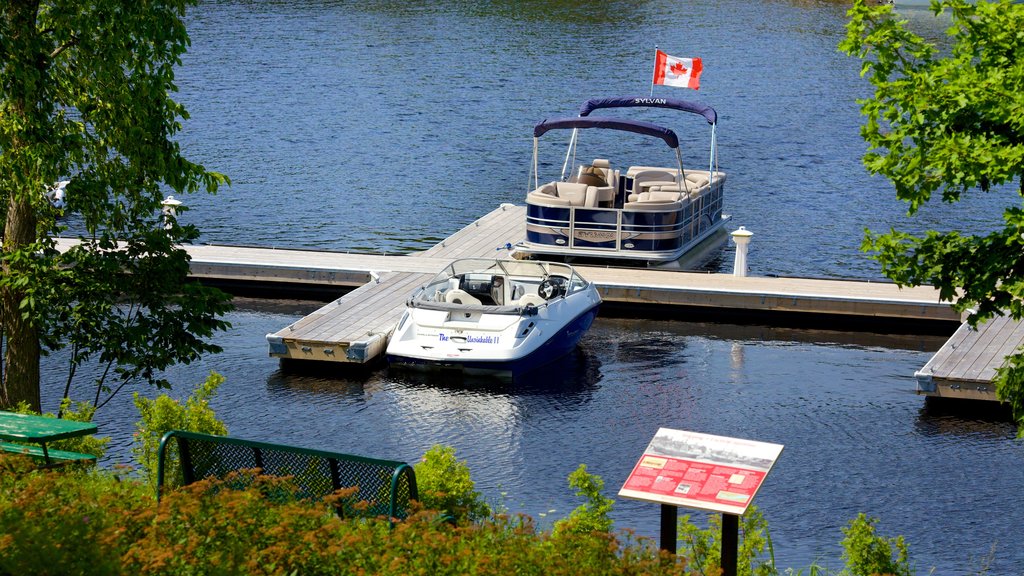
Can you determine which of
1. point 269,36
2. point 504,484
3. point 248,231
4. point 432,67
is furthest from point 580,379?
point 269,36

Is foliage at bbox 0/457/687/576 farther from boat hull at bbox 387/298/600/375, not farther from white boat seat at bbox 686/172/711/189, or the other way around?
white boat seat at bbox 686/172/711/189

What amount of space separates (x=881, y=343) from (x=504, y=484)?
10.4 meters

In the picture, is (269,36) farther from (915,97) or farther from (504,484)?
(915,97)

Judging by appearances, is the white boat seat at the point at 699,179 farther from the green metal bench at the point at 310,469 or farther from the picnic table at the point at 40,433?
the green metal bench at the point at 310,469

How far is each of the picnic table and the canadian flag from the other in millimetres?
23376

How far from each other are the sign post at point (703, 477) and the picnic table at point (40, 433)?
195 inches

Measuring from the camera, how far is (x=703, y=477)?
10328 mm

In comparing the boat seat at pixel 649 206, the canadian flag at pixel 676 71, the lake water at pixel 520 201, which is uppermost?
the canadian flag at pixel 676 71

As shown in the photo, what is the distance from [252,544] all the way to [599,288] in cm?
→ 1869

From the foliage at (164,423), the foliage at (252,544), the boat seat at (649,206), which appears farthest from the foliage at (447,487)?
the boat seat at (649,206)

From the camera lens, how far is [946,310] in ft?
84.0

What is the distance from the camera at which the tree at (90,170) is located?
1322 cm

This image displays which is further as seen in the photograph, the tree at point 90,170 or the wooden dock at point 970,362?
the wooden dock at point 970,362

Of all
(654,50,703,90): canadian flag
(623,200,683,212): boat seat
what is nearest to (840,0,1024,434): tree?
(623,200,683,212): boat seat
